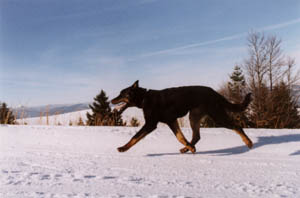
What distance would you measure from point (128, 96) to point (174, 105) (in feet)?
2.51

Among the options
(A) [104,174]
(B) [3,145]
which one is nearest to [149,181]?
(A) [104,174]

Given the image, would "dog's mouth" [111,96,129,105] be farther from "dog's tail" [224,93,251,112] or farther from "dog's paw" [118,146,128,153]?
"dog's tail" [224,93,251,112]

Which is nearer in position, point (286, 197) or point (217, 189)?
point (286, 197)

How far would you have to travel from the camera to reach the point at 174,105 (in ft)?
13.1

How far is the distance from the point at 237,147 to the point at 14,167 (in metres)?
3.77

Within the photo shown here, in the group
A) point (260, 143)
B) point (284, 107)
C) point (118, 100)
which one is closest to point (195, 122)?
point (118, 100)

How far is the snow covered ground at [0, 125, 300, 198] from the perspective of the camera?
2178 mm

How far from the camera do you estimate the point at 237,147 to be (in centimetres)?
475

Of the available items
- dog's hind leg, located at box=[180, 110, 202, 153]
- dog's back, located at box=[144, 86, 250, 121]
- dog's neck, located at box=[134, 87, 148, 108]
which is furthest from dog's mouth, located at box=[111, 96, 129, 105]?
dog's hind leg, located at box=[180, 110, 202, 153]

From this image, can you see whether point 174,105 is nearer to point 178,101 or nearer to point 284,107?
point 178,101

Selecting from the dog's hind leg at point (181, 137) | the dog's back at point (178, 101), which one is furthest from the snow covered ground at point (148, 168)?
the dog's back at point (178, 101)

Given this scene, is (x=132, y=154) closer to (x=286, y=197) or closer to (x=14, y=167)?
(x=14, y=167)

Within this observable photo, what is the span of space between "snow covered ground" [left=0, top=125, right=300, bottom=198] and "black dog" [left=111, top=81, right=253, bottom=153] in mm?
457

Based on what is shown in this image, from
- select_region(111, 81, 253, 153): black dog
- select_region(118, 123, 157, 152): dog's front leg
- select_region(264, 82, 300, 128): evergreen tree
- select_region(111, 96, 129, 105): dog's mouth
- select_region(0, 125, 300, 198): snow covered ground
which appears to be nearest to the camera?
select_region(0, 125, 300, 198): snow covered ground
